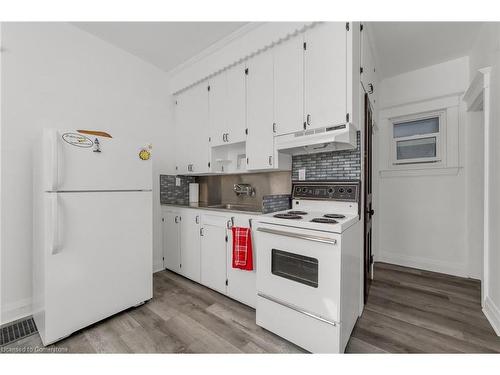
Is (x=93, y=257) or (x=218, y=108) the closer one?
(x=93, y=257)

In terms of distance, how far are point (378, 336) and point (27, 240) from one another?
305cm

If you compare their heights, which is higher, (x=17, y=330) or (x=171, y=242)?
(x=171, y=242)

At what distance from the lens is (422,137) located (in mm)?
3078

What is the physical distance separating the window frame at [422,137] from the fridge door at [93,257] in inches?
133

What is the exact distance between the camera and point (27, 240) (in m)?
1.96

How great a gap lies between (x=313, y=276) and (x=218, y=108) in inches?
80.7

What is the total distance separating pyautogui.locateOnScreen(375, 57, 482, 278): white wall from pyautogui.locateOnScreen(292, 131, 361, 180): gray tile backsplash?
1.56m

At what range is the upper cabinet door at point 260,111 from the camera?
214 cm

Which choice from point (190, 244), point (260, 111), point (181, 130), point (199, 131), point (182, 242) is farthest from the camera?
point (181, 130)

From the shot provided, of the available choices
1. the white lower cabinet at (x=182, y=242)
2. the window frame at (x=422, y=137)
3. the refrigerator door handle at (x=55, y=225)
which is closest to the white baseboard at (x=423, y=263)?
the window frame at (x=422, y=137)

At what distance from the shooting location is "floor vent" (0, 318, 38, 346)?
1.65 metres

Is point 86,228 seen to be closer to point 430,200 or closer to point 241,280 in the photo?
point 241,280

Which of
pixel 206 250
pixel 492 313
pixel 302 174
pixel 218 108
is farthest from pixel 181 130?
pixel 492 313

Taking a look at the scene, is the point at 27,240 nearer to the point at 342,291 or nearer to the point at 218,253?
the point at 218,253
